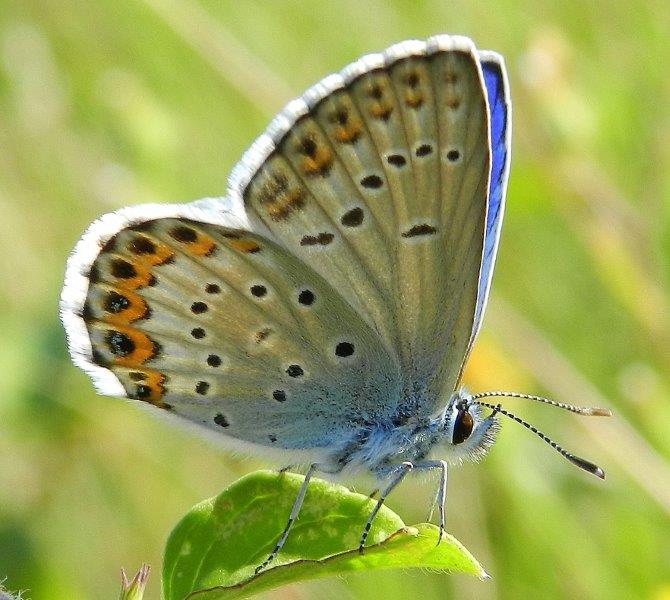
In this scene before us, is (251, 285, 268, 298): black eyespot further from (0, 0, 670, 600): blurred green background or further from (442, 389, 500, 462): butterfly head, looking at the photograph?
(0, 0, 670, 600): blurred green background

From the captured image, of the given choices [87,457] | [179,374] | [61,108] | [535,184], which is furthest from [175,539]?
[61,108]

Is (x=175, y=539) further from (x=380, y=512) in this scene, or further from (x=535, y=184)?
(x=535, y=184)

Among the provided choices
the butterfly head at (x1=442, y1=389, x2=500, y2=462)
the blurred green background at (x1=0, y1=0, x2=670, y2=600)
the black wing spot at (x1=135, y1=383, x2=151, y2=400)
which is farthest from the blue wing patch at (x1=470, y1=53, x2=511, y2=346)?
the blurred green background at (x1=0, y1=0, x2=670, y2=600)

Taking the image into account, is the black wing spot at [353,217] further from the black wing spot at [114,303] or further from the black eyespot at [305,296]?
the black wing spot at [114,303]

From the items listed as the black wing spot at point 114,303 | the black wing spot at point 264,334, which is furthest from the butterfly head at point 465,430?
the black wing spot at point 114,303

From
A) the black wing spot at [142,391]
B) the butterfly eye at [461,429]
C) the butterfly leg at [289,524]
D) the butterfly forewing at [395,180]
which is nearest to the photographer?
the butterfly leg at [289,524]

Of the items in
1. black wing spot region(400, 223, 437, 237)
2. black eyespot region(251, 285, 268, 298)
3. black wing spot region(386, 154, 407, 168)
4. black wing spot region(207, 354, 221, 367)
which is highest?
black wing spot region(386, 154, 407, 168)
